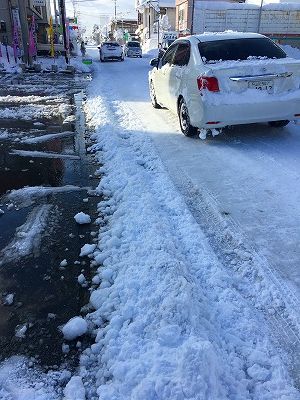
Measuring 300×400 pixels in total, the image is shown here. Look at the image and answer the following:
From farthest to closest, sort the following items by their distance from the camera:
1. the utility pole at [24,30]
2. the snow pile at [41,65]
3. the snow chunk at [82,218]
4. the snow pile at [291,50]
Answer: the snow pile at [291,50] → the utility pole at [24,30] → the snow pile at [41,65] → the snow chunk at [82,218]

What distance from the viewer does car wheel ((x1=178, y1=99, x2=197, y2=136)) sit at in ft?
22.0

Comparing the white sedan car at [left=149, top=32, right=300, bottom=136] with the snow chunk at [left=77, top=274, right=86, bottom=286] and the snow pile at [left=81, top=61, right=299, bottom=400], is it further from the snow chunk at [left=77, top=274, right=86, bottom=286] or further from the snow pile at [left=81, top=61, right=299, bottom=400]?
the snow chunk at [left=77, top=274, right=86, bottom=286]

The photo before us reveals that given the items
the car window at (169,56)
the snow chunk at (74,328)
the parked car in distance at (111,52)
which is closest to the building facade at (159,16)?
the parked car in distance at (111,52)

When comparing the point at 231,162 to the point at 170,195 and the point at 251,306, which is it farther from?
the point at 251,306

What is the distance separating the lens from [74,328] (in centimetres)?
253

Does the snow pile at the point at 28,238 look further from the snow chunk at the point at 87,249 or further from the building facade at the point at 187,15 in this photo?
the building facade at the point at 187,15

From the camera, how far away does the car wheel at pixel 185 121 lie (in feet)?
22.0

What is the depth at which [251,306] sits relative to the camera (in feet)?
8.84

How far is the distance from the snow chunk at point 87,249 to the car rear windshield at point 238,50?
13.6ft

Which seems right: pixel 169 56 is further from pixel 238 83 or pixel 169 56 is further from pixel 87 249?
pixel 87 249

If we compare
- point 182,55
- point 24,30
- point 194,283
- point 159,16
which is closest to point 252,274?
point 194,283

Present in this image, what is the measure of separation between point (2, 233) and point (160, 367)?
92.9 inches

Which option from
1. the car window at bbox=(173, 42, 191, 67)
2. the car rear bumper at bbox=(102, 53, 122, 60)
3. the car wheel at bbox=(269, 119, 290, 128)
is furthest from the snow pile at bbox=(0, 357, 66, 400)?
the car rear bumper at bbox=(102, 53, 122, 60)

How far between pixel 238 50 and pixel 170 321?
17.6 ft
